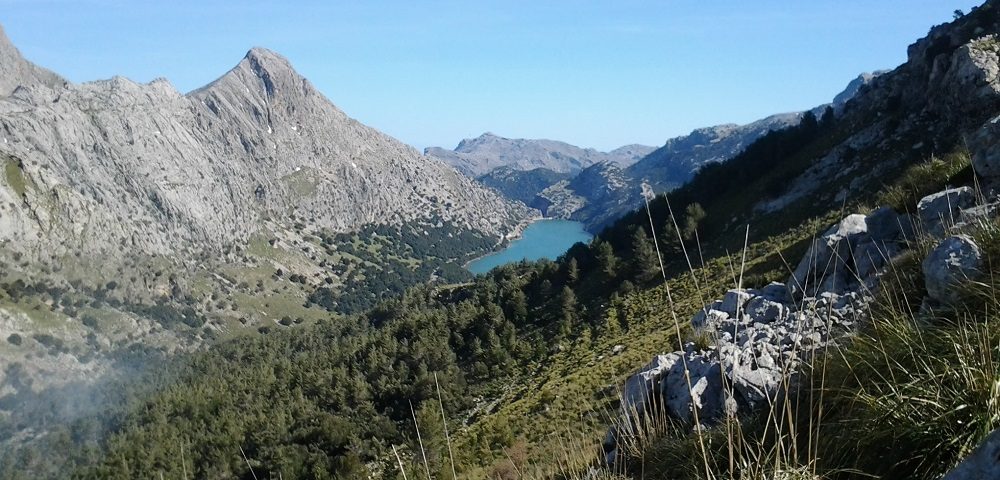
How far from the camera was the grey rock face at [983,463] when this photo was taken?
2303 mm

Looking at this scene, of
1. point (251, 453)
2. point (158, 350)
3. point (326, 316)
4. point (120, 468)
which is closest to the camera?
point (251, 453)

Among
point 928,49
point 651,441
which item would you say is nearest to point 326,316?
point 928,49

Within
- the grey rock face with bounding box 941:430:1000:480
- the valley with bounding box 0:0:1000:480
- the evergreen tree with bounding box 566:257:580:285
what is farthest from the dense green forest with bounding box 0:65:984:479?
the grey rock face with bounding box 941:430:1000:480

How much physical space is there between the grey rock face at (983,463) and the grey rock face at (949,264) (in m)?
2.84

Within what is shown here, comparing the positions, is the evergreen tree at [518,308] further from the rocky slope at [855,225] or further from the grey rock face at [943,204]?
the grey rock face at [943,204]

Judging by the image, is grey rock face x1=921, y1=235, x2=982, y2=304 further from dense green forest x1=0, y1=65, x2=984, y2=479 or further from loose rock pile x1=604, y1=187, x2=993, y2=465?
dense green forest x1=0, y1=65, x2=984, y2=479

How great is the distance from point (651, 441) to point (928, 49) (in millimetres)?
58557

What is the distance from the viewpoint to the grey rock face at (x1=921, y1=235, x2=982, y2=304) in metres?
4.92

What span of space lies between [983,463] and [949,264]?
147 inches

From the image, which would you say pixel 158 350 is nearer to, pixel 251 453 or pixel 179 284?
pixel 179 284

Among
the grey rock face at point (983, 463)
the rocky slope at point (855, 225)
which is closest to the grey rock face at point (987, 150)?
the rocky slope at point (855, 225)

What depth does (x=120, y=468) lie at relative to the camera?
5509cm

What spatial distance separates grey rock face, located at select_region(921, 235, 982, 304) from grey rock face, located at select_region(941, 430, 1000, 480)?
9.30 feet

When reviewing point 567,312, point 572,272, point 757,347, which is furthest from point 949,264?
point 572,272
